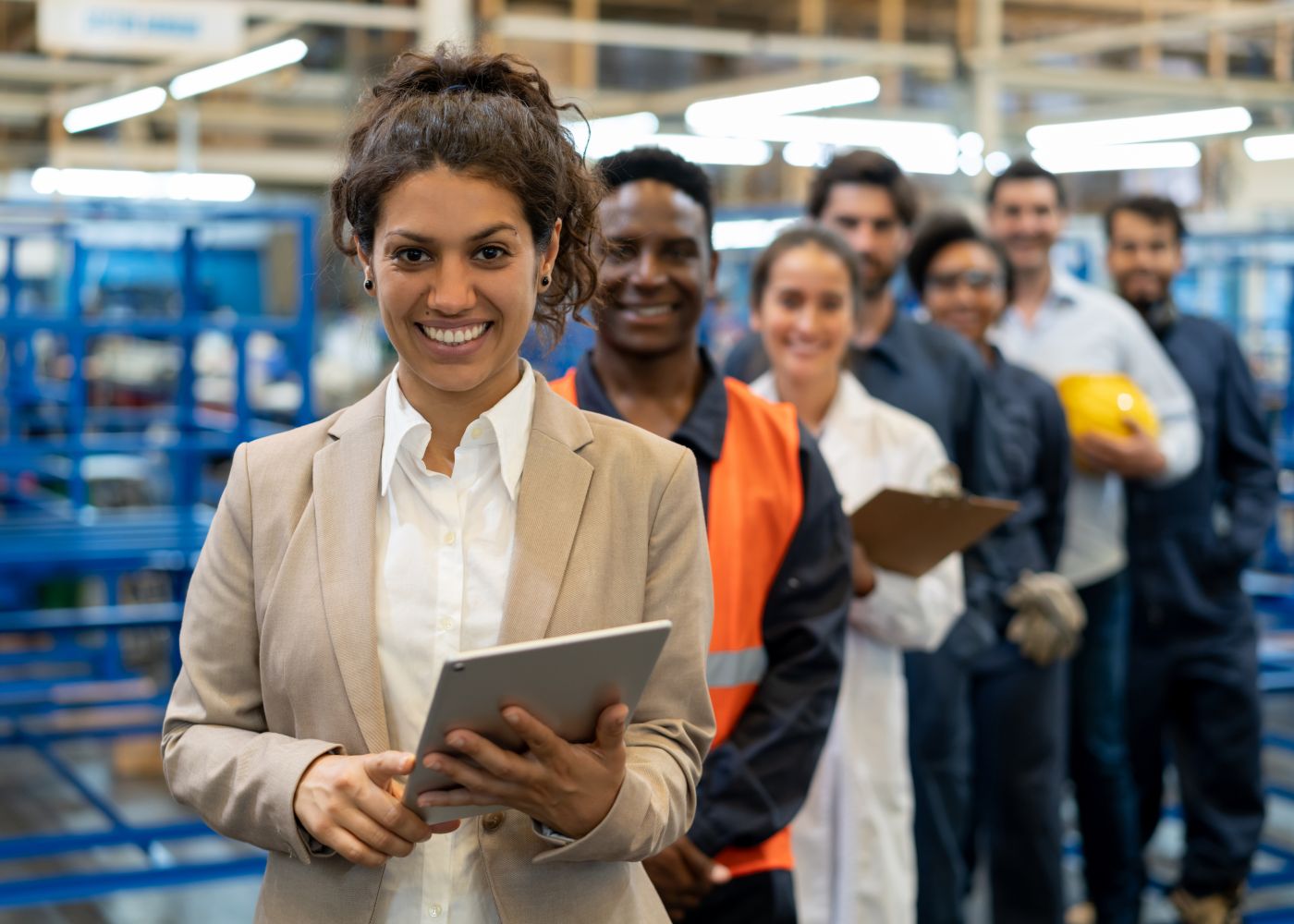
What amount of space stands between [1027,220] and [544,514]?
298cm

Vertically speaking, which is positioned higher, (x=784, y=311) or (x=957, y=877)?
(x=784, y=311)

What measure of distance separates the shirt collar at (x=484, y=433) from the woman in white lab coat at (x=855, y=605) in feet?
3.60

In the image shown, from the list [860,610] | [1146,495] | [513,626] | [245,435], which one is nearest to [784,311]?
[860,610]

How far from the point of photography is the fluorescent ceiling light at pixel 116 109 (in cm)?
731

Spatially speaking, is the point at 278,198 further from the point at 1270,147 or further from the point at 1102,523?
the point at 1102,523

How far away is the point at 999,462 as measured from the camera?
10.3 ft

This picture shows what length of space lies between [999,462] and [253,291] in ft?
60.8

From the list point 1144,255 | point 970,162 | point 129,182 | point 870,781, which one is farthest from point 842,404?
point 129,182

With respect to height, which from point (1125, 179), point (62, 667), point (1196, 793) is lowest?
point (62, 667)

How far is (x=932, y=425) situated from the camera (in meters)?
3.01

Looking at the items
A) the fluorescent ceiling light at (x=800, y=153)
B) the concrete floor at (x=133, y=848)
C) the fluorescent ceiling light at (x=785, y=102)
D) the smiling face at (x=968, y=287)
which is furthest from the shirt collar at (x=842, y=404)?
the fluorescent ceiling light at (x=800, y=153)

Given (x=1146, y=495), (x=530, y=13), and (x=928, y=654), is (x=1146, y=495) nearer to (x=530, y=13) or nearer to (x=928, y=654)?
(x=928, y=654)

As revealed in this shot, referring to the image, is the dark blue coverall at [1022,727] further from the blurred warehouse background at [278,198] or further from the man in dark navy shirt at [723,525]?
the man in dark navy shirt at [723,525]

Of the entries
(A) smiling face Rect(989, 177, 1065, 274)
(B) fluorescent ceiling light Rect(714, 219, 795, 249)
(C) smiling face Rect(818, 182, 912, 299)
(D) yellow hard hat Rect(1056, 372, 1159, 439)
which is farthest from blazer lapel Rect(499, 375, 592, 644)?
(B) fluorescent ceiling light Rect(714, 219, 795, 249)
